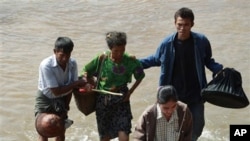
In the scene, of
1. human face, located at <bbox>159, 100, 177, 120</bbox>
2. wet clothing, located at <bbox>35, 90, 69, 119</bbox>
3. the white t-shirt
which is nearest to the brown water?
wet clothing, located at <bbox>35, 90, 69, 119</bbox>

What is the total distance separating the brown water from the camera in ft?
20.9

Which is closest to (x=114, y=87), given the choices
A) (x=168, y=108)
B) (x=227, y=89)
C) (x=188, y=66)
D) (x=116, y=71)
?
(x=116, y=71)

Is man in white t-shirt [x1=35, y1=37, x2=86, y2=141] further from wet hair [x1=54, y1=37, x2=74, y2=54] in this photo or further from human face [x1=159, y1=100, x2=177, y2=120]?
human face [x1=159, y1=100, x2=177, y2=120]

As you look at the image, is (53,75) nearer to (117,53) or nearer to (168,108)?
(117,53)

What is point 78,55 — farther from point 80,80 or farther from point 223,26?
point 80,80

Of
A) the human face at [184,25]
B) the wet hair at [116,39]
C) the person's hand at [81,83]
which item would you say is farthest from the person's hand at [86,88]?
the human face at [184,25]

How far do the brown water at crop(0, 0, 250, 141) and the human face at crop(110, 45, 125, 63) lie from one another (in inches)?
70.4

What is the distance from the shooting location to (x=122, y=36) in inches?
166

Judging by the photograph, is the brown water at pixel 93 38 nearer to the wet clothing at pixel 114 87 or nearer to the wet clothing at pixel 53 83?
the wet clothing at pixel 114 87

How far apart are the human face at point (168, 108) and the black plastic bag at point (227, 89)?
1.99 feet

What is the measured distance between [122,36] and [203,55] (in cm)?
77

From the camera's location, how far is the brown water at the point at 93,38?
20.9 feet

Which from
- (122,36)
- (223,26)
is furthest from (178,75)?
(223,26)

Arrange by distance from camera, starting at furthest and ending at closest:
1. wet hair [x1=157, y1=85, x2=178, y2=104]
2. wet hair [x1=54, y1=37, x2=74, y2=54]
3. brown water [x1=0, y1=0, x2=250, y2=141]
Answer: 1. brown water [x1=0, y1=0, x2=250, y2=141]
2. wet hair [x1=54, y1=37, x2=74, y2=54]
3. wet hair [x1=157, y1=85, x2=178, y2=104]
